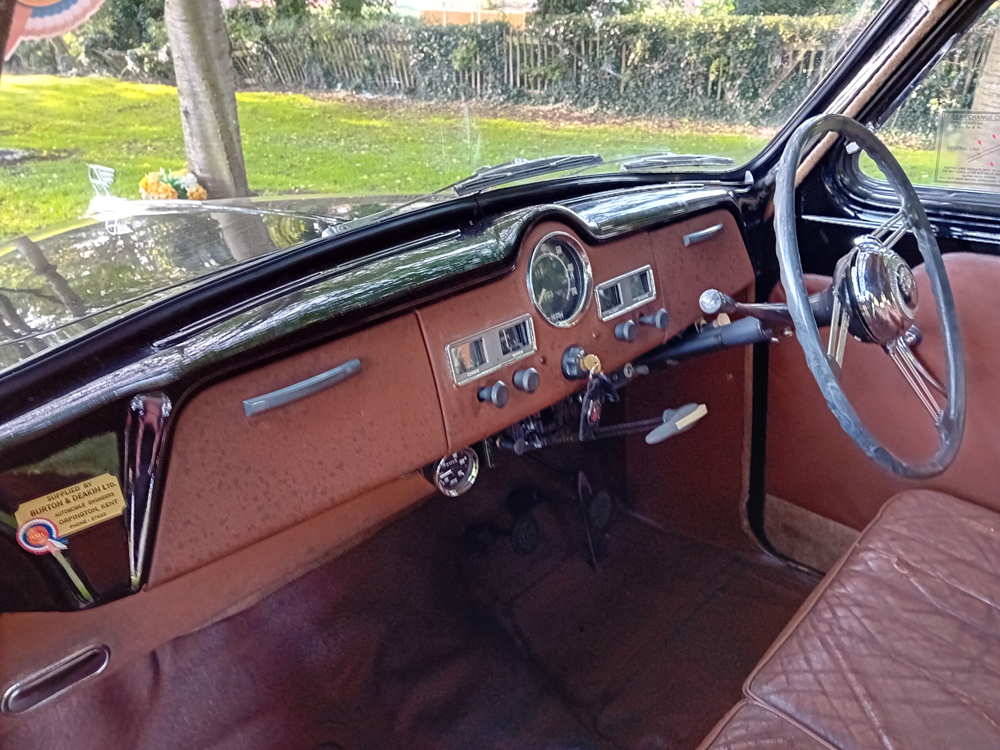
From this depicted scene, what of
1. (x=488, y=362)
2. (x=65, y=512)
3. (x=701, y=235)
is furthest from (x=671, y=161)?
(x=65, y=512)

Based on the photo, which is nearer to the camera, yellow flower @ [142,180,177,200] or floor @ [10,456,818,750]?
yellow flower @ [142,180,177,200]

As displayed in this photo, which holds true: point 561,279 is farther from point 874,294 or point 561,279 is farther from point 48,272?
point 48,272

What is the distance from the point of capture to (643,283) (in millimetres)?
1822

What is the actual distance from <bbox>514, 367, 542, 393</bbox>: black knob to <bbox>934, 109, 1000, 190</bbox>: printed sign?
1.26m

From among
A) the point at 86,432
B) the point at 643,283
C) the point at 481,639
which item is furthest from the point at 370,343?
the point at 481,639

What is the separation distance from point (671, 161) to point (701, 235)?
293 mm

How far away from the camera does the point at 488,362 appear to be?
1498mm

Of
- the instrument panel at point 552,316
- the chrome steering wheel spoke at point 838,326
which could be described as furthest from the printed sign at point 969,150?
the chrome steering wheel spoke at point 838,326

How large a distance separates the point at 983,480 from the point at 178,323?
187cm

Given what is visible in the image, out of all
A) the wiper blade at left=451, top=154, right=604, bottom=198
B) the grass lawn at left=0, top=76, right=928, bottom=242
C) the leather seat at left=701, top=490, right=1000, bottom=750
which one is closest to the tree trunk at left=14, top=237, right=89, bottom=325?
the grass lawn at left=0, top=76, right=928, bottom=242

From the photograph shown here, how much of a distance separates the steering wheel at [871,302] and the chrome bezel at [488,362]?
51 cm

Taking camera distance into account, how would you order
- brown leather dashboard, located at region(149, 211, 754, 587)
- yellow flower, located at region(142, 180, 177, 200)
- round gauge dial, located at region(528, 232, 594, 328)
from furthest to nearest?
round gauge dial, located at region(528, 232, 594, 328) < yellow flower, located at region(142, 180, 177, 200) < brown leather dashboard, located at region(149, 211, 754, 587)

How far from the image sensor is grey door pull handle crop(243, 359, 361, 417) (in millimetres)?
1176

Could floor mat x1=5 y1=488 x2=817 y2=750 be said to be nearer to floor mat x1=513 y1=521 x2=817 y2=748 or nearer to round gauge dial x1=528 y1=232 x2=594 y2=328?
floor mat x1=513 y1=521 x2=817 y2=748
